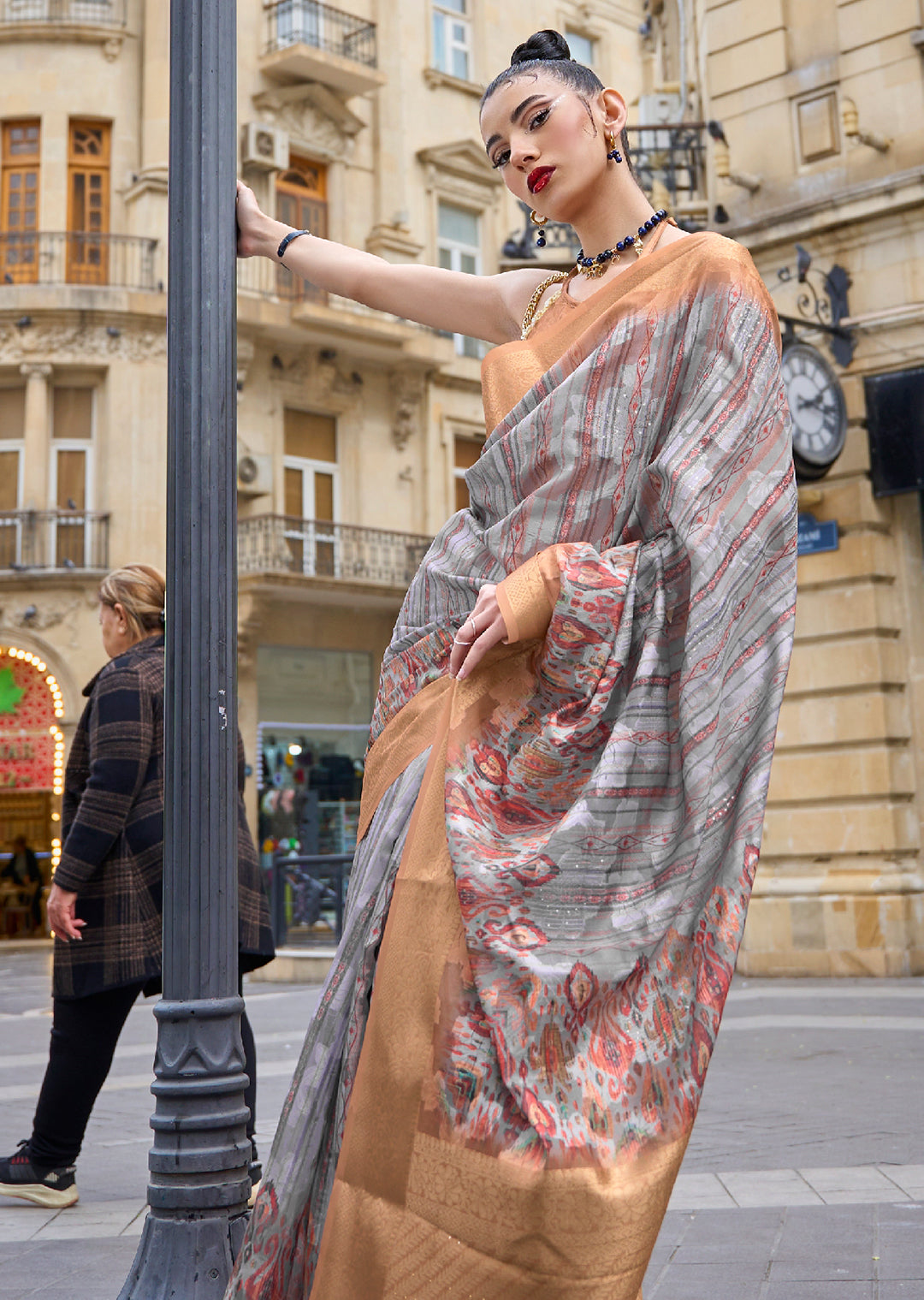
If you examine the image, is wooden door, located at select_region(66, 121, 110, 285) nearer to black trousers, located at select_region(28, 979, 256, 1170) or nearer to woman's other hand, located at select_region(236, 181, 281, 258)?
black trousers, located at select_region(28, 979, 256, 1170)

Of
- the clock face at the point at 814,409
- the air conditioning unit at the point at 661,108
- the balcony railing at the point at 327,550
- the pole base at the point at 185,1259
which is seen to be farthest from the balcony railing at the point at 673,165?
the pole base at the point at 185,1259

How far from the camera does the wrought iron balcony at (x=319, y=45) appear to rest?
922 inches

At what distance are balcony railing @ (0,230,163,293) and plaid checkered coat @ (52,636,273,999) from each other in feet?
62.3

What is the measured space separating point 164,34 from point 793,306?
15011mm

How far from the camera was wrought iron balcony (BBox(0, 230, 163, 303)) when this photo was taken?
22.4 metres

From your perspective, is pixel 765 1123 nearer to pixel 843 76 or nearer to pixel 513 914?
pixel 513 914

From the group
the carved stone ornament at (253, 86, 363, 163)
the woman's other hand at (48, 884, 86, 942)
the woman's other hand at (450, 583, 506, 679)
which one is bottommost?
the woman's other hand at (48, 884, 86, 942)

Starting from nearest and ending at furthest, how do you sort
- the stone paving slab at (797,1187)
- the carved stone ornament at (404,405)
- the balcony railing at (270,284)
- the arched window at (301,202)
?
the stone paving slab at (797,1187) → the balcony railing at (270,284) → the arched window at (301,202) → the carved stone ornament at (404,405)

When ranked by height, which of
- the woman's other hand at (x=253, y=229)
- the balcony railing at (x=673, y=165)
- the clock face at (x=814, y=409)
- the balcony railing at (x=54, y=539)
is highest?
the balcony railing at (x=673, y=165)

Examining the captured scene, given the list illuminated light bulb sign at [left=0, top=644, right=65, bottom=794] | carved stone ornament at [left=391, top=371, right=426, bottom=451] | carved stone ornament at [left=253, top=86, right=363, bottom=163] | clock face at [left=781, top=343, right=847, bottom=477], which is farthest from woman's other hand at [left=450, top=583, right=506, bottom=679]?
carved stone ornament at [left=253, top=86, right=363, bottom=163]

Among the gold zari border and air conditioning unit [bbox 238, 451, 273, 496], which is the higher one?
air conditioning unit [bbox 238, 451, 273, 496]

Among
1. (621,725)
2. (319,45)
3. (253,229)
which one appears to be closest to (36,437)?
(319,45)

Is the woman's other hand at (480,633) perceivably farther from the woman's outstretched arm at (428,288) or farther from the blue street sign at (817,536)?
the blue street sign at (817,536)

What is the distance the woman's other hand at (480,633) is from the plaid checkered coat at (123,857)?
8.29 ft
